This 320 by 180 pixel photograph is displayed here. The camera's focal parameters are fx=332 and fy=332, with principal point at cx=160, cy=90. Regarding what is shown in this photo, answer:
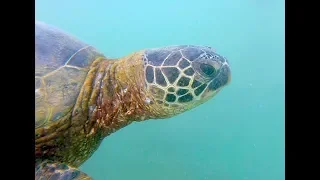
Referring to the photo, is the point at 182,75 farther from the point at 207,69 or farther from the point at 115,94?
the point at 115,94

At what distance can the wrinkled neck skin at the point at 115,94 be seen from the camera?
1.62 metres

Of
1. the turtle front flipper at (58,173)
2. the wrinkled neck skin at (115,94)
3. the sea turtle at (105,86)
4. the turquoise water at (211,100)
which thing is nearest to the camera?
the turtle front flipper at (58,173)

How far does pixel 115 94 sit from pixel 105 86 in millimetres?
66

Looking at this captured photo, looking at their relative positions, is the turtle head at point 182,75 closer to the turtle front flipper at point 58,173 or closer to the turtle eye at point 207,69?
the turtle eye at point 207,69

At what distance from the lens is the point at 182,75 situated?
64.7 inches

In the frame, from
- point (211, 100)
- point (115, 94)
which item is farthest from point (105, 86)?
point (211, 100)

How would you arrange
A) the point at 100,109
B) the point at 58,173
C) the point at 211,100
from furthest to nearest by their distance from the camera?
the point at 211,100 → the point at 100,109 → the point at 58,173

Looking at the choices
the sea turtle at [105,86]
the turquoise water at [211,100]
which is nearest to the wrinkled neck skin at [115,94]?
the sea turtle at [105,86]

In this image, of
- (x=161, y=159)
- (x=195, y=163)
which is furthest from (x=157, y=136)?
(x=195, y=163)

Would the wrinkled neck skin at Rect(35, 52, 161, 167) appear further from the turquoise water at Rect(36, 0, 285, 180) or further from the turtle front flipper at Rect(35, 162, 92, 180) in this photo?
the turquoise water at Rect(36, 0, 285, 180)

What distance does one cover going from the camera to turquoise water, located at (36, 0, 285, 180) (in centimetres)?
1257

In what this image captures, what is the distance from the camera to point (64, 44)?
163cm

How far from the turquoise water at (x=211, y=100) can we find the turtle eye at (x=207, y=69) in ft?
27.1
